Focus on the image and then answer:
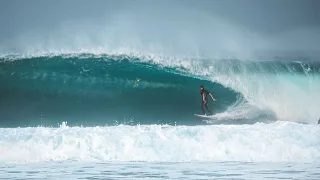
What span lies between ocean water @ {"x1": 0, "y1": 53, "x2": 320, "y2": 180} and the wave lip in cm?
2

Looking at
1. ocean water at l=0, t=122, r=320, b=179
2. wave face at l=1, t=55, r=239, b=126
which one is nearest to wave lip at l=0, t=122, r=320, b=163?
ocean water at l=0, t=122, r=320, b=179

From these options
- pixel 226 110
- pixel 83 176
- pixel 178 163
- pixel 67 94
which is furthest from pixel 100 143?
pixel 67 94

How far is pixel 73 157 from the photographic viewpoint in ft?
26.3

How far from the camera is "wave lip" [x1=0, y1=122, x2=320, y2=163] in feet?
26.5

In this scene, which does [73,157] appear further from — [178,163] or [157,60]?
[157,60]

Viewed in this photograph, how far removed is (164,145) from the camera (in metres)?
8.39

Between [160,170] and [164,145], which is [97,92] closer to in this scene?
[164,145]

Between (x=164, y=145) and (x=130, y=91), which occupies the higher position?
(x=130, y=91)

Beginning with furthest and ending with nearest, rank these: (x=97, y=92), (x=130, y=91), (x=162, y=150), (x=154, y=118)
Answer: (x=130, y=91) < (x=97, y=92) < (x=154, y=118) < (x=162, y=150)

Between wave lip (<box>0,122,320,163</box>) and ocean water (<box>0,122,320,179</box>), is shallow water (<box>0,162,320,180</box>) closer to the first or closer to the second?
ocean water (<box>0,122,320,179</box>)

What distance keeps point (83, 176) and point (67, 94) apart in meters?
9.31

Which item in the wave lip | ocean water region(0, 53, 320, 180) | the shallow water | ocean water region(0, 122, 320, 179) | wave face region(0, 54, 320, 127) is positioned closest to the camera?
the shallow water

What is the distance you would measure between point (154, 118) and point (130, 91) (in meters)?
1.35

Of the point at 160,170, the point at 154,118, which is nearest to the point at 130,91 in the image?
the point at 154,118
